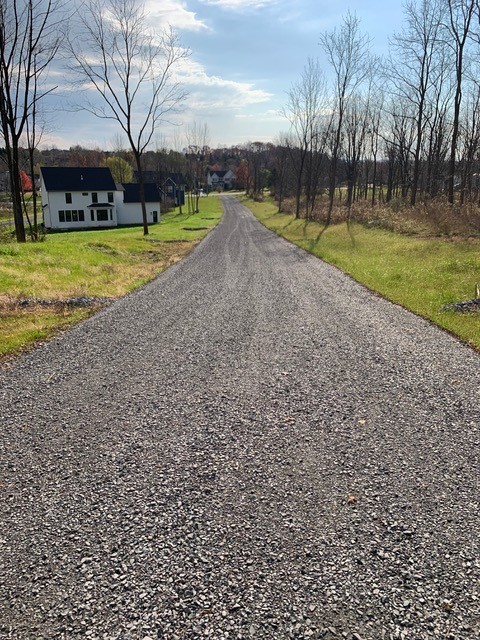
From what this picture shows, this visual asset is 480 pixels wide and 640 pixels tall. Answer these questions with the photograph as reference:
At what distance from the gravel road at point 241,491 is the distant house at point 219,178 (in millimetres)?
136302

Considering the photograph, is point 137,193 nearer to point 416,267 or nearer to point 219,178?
point 416,267

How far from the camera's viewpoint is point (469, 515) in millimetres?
3402

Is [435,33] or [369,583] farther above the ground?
[435,33]

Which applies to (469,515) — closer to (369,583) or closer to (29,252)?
(369,583)

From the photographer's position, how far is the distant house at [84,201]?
170 ft

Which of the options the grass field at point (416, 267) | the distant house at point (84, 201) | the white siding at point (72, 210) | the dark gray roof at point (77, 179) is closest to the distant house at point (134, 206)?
the distant house at point (84, 201)

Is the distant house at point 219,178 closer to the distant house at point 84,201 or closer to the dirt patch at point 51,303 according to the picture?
the distant house at point 84,201

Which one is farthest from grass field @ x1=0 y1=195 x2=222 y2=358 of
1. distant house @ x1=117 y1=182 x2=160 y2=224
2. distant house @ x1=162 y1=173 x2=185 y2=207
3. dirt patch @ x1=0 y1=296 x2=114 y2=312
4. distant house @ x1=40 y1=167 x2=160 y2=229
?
distant house @ x1=162 y1=173 x2=185 y2=207

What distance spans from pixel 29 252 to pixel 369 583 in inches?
657

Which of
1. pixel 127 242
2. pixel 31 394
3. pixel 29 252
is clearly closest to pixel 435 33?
pixel 127 242

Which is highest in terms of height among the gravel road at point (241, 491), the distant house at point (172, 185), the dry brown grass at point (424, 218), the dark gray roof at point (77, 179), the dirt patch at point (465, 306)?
the distant house at point (172, 185)

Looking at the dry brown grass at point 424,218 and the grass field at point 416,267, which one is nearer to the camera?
the grass field at point 416,267

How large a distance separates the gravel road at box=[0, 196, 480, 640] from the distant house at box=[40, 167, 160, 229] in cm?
4996

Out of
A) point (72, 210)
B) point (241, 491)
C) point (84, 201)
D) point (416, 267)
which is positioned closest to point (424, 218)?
point (416, 267)
